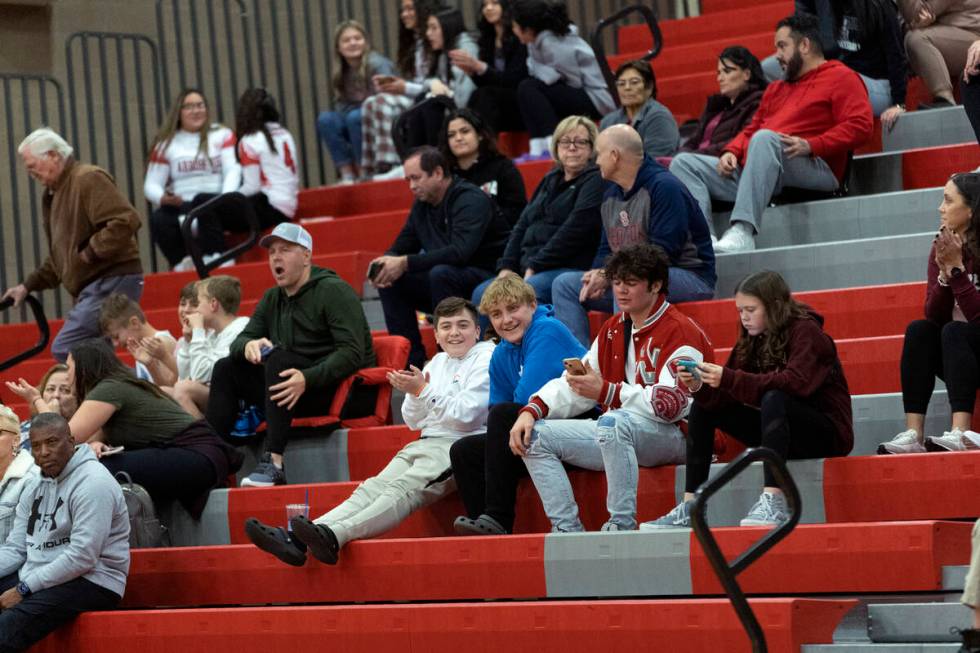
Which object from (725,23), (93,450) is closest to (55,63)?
(725,23)

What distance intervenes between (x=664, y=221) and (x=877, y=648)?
8.25 ft

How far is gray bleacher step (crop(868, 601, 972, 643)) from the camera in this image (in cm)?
490

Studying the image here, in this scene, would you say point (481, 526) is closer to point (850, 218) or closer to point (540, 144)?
point (850, 218)

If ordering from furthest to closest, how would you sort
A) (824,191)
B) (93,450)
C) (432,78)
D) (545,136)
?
(432,78), (545,136), (824,191), (93,450)

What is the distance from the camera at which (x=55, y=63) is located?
11164mm

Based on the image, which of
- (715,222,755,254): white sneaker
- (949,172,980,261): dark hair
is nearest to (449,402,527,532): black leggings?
(949,172,980,261): dark hair

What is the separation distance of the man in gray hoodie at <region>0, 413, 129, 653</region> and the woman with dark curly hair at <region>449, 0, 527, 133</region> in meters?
4.16

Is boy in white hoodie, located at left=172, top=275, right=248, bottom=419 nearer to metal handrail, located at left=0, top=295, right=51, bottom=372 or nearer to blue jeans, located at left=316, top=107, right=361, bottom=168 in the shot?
metal handrail, located at left=0, top=295, right=51, bottom=372

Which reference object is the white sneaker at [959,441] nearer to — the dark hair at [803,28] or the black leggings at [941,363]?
the black leggings at [941,363]

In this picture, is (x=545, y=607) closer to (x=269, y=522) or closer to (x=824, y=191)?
(x=269, y=522)

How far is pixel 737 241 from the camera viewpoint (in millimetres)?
7500

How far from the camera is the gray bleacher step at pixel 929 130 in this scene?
26.6ft

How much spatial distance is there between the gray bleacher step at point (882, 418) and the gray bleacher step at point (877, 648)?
116cm

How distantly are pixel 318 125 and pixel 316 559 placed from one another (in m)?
5.18
